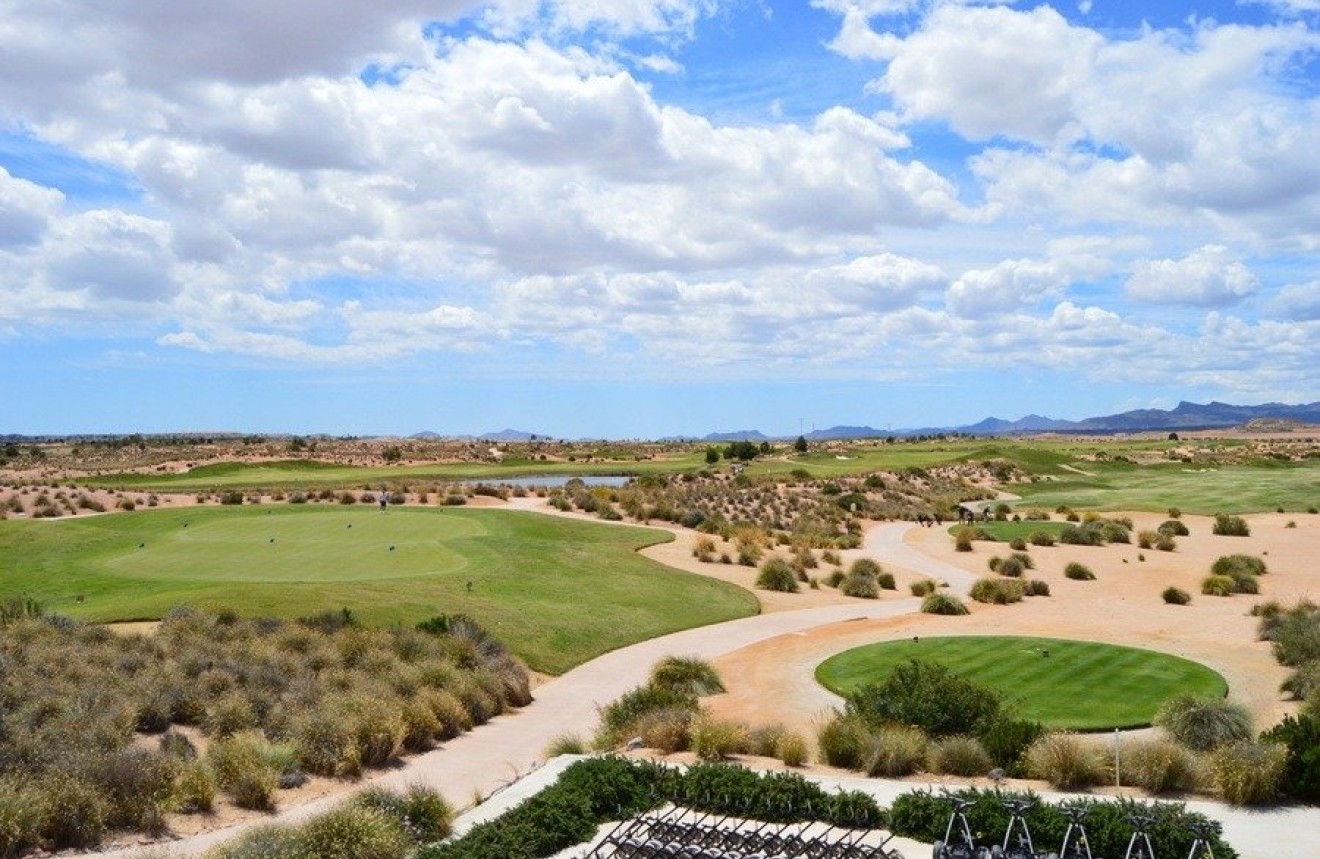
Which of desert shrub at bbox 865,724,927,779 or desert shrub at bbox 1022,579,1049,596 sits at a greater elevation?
desert shrub at bbox 865,724,927,779

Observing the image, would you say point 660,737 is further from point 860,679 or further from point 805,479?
point 805,479

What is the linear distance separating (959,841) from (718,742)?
17.9 feet

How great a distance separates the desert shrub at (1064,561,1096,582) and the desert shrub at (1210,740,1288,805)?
29089 mm

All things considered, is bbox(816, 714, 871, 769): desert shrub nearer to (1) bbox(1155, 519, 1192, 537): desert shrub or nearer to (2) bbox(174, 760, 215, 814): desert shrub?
(2) bbox(174, 760, 215, 814): desert shrub

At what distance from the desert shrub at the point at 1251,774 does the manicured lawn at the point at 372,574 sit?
594 inches

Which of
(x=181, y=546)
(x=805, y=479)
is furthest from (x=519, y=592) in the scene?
(x=805, y=479)

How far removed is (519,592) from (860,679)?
12191mm

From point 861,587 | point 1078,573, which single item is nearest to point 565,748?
point 861,587

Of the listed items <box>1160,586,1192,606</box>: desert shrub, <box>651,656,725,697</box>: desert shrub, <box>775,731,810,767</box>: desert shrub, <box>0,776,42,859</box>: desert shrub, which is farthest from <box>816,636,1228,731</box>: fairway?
<box>0,776,42,859</box>: desert shrub

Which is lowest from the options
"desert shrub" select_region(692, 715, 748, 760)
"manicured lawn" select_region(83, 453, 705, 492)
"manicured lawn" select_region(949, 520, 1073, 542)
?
"manicured lawn" select_region(949, 520, 1073, 542)

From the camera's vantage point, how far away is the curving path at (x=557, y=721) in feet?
47.8

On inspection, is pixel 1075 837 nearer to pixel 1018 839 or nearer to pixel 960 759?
pixel 1018 839

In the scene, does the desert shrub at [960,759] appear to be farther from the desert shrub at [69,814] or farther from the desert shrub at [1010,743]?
the desert shrub at [69,814]

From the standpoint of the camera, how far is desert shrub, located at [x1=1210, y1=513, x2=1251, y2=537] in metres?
54.6
